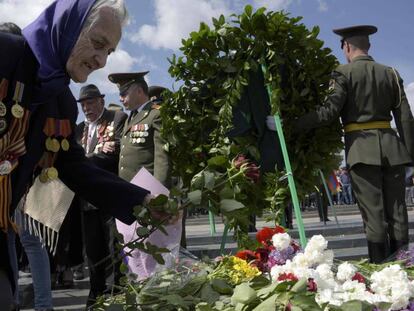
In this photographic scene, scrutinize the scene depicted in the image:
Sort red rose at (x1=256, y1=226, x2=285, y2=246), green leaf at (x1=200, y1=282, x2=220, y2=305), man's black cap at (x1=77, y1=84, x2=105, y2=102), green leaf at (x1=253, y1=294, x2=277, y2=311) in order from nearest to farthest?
green leaf at (x1=253, y1=294, x2=277, y2=311) < green leaf at (x1=200, y1=282, x2=220, y2=305) < red rose at (x1=256, y1=226, x2=285, y2=246) < man's black cap at (x1=77, y1=84, x2=105, y2=102)

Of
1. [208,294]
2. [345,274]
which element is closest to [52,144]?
[208,294]

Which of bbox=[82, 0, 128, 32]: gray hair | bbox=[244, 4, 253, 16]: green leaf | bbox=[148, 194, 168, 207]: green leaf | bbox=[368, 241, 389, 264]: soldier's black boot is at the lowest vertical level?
bbox=[368, 241, 389, 264]: soldier's black boot

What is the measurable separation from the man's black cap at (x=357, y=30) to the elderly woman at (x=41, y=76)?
3123mm

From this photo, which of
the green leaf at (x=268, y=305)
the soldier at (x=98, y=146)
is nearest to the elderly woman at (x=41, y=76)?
the green leaf at (x=268, y=305)

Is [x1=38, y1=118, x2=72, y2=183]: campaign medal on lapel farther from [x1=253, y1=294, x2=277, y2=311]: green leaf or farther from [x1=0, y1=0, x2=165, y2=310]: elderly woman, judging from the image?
[x1=253, y1=294, x2=277, y2=311]: green leaf

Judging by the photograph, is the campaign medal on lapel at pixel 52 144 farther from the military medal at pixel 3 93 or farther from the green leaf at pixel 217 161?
the green leaf at pixel 217 161

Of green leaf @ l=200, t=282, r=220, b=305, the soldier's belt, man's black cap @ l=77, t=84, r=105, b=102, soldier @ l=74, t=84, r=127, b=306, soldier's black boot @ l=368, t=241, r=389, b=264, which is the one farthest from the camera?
man's black cap @ l=77, t=84, r=105, b=102

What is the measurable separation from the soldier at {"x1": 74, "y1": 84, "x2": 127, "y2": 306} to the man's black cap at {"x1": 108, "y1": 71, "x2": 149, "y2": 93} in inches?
11.4

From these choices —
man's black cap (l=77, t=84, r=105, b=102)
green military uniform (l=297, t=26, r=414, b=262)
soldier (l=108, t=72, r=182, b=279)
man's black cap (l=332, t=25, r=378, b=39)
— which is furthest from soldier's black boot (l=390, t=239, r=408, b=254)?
man's black cap (l=77, t=84, r=105, b=102)

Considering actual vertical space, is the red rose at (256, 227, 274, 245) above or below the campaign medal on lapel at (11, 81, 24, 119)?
below

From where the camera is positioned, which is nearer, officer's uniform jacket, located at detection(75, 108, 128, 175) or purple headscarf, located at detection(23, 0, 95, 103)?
purple headscarf, located at detection(23, 0, 95, 103)

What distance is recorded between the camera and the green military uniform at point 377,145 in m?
4.26

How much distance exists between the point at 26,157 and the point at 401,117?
3.44 m

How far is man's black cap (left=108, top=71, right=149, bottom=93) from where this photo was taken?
4.76 m
